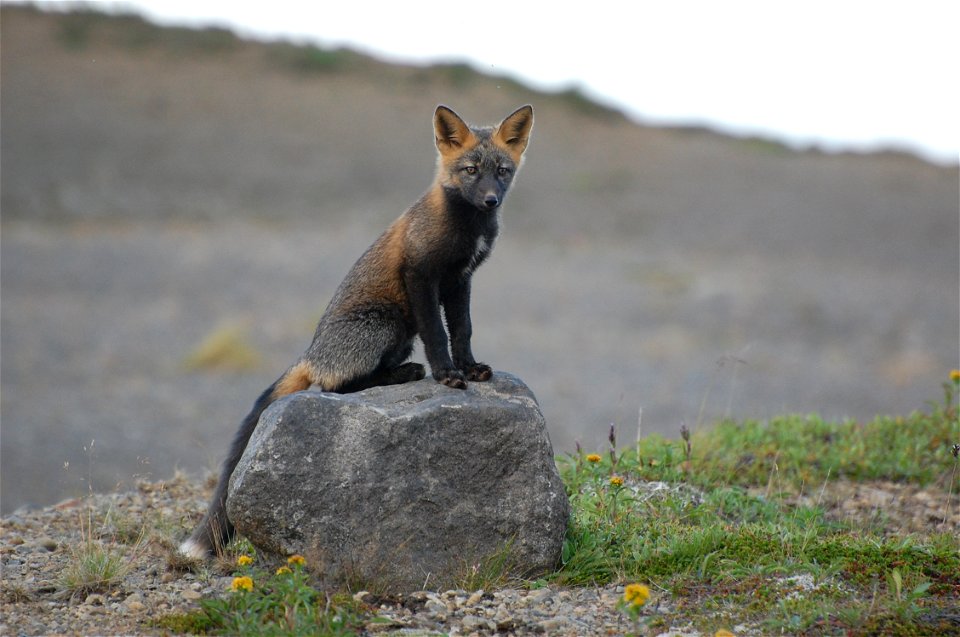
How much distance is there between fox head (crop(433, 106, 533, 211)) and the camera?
19.7 feet

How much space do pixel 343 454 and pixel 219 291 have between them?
678 inches

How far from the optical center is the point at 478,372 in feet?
20.0

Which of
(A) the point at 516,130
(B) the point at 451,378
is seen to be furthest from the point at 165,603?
(A) the point at 516,130

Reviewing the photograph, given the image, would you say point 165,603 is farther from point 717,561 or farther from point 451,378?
point 717,561

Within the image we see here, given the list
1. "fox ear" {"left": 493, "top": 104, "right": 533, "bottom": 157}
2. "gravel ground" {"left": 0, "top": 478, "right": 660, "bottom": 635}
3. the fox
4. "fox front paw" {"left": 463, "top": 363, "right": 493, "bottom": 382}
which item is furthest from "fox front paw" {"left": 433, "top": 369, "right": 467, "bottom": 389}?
"fox ear" {"left": 493, "top": 104, "right": 533, "bottom": 157}

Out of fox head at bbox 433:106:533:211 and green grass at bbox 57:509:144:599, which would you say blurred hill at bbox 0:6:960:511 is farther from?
fox head at bbox 433:106:533:211

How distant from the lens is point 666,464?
23.7 feet

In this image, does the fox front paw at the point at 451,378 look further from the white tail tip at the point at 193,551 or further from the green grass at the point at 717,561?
the white tail tip at the point at 193,551

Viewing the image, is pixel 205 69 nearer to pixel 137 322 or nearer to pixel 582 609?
pixel 137 322

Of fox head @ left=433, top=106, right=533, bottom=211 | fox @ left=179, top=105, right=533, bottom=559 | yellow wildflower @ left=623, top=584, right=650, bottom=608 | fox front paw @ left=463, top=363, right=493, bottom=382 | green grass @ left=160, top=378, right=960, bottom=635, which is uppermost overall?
fox head @ left=433, top=106, right=533, bottom=211

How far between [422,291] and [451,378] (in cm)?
55

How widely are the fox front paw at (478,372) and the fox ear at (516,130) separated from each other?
4.73 feet

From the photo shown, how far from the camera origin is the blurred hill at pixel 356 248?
16.9 metres

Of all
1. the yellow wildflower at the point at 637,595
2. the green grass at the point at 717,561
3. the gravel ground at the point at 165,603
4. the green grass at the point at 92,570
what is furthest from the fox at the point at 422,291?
the yellow wildflower at the point at 637,595
